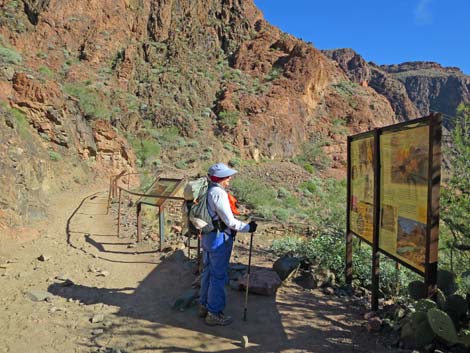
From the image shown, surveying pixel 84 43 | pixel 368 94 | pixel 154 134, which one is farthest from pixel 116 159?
pixel 368 94

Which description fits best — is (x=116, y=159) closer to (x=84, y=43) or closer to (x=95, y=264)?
(x=95, y=264)

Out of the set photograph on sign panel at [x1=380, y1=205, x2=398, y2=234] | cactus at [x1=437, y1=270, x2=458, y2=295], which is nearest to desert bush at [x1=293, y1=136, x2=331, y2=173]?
photograph on sign panel at [x1=380, y1=205, x2=398, y2=234]

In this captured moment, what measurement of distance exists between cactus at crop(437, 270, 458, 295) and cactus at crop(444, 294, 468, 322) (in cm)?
39

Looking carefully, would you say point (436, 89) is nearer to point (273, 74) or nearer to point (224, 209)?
point (273, 74)

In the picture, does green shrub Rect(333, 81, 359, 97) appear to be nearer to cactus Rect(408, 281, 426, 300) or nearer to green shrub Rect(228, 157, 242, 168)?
green shrub Rect(228, 157, 242, 168)

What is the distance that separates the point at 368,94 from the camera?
48.1 metres

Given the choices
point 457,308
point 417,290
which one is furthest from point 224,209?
point 457,308

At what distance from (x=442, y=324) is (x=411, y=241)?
0.85 meters

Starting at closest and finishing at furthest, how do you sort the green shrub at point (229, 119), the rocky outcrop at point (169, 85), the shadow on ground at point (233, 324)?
the shadow on ground at point (233, 324) → the rocky outcrop at point (169, 85) → the green shrub at point (229, 119)

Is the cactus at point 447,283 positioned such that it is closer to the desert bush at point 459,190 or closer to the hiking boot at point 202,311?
the desert bush at point 459,190

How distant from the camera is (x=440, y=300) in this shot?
3605 mm

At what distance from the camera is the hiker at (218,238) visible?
406cm

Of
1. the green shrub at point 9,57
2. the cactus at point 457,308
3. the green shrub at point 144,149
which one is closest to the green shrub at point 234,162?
the green shrub at point 144,149

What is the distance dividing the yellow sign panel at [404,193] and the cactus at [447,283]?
0.48m
